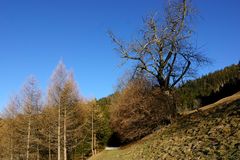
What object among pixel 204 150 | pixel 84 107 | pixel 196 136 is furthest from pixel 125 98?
pixel 204 150

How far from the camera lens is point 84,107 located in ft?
166

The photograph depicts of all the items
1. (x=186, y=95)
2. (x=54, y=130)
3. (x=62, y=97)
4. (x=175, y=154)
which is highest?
(x=186, y=95)

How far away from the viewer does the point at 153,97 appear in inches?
1190

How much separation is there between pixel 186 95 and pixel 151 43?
341 ft

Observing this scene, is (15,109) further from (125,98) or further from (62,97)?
(125,98)

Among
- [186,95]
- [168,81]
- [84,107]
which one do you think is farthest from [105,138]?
[186,95]

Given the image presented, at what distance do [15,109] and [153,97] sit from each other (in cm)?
1859

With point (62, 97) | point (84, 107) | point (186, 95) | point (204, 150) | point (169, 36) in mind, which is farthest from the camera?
point (186, 95)

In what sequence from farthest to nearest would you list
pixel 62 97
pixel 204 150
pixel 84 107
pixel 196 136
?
pixel 84 107 < pixel 62 97 < pixel 196 136 < pixel 204 150

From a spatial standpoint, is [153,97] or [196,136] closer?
[196,136]

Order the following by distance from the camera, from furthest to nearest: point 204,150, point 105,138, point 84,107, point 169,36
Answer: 1. point 105,138
2. point 84,107
3. point 169,36
4. point 204,150

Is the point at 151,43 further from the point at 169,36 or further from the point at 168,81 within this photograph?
the point at 168,81

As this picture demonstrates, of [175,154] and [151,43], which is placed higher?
[151,43]

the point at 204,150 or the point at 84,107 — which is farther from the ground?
the point at 84,107
